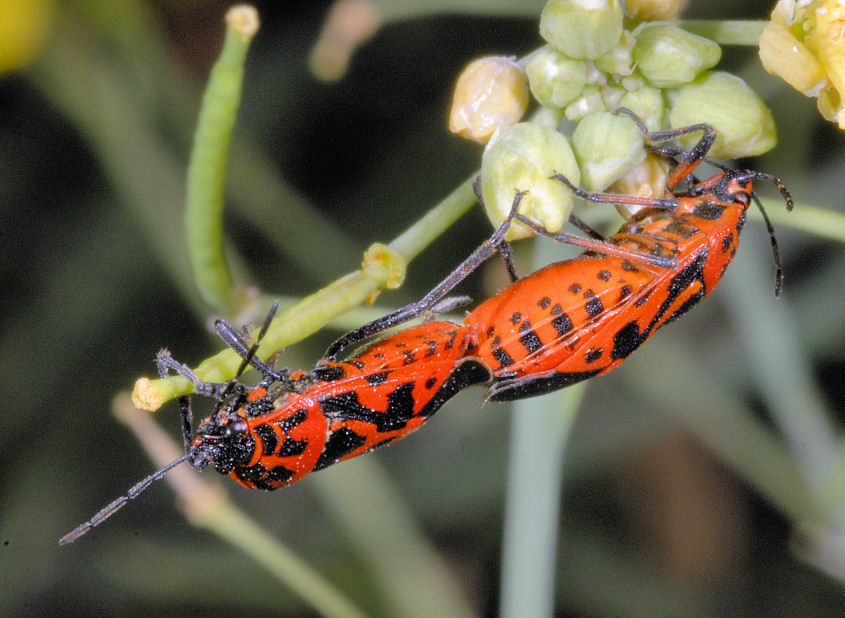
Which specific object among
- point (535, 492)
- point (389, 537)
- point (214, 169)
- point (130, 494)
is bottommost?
point (389, 537)

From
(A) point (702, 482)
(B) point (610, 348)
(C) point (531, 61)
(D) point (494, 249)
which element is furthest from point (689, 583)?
(C) point (531, 61)

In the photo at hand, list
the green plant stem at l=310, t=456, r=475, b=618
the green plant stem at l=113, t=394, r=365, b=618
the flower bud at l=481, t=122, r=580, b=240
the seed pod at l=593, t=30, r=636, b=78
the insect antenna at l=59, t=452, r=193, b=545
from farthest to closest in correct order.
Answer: the green plant stem at l=310, t=456, r=475, b=618, the green plant stem at l=113, t=394, r=365, b=618, the insect antenna at l=59, t=452, r=193, b=545, the seed pod at l=593, t=30, r=636, b=78, the flower bud at l=481, t=122, r=580, b=240

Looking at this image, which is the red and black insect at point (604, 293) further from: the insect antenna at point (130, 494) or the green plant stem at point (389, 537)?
the green plant stem at point (389, 537)

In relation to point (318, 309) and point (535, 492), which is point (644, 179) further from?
point (535, 492)

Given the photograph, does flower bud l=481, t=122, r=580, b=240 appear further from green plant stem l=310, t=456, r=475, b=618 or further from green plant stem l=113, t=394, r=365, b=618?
green plant stem l=310, t=456, r=475, b=618

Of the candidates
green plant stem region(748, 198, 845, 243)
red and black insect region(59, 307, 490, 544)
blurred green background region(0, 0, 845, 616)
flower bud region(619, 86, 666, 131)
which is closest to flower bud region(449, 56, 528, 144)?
flower bud region(619, 86, 666, 131)

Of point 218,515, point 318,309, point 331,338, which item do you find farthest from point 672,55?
point 331,338

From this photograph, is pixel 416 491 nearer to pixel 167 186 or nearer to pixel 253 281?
pixel 253 281
